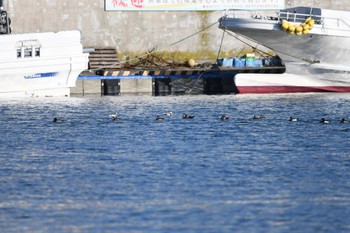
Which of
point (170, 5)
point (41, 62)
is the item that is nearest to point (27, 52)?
point (41, 62)

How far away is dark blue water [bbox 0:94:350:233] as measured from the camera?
2614 centimetres

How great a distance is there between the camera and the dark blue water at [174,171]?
26.1m

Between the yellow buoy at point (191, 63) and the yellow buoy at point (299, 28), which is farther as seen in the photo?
the yellow buoy at point (191, 63)

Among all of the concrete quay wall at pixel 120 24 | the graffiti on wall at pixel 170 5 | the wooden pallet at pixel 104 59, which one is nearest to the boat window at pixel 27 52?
the wooden pallet at pixel 104 59

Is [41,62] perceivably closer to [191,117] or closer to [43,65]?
[43,65]

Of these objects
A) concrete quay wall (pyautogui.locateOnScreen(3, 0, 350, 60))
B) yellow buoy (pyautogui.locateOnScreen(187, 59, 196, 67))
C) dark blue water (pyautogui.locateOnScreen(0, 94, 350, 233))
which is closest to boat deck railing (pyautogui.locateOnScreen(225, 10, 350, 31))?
yellow buoy (pyautogui.locateOnScreen(187, 59, 196, 67))

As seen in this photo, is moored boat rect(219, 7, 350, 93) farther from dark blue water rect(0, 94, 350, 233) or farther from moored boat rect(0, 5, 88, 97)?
dark blue water rect(0, 94, 350, 233)

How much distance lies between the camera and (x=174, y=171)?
107 feet

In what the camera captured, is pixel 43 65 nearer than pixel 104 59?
Yes

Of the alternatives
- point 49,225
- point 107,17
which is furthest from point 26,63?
point 49,225

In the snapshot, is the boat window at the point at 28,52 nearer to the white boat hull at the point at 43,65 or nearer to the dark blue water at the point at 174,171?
the white boat hull at the point at 43,65

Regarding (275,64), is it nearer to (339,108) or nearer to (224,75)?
(224,75)

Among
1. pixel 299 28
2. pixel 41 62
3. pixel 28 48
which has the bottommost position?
pixel 41 62

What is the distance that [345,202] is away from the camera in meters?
27.9
